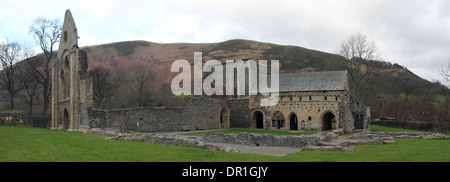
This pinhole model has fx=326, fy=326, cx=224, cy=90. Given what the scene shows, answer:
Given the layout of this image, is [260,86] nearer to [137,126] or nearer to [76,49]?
[137,126]

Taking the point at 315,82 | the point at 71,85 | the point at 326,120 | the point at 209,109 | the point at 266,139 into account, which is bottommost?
the point at 326,120

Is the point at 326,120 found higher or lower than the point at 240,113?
lower

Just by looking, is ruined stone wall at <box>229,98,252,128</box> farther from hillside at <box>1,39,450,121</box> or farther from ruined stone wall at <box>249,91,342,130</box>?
hillside at <box>1,39,450,121</box>

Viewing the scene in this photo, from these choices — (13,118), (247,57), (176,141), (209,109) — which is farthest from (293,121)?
(247,57)

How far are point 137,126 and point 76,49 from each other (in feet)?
28.5

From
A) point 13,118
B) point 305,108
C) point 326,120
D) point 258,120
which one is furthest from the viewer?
point 258,120

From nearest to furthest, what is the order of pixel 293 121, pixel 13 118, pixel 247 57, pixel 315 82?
pixel 13 118
pixel 315 82
pixel 293 121
pixel 247 57

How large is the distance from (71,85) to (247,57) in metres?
77.8

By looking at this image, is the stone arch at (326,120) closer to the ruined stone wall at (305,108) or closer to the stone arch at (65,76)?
the ruined stone wall at (305,108)

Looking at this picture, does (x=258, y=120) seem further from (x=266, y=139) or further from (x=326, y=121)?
(x=266, y=139)

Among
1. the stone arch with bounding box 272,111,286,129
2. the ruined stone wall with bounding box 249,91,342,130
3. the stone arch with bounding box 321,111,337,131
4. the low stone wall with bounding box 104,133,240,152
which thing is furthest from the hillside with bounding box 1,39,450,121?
the low stone wall with bounding box 104,133,240,152

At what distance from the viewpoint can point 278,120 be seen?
132 feet

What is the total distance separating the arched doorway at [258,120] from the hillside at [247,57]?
1397cm
